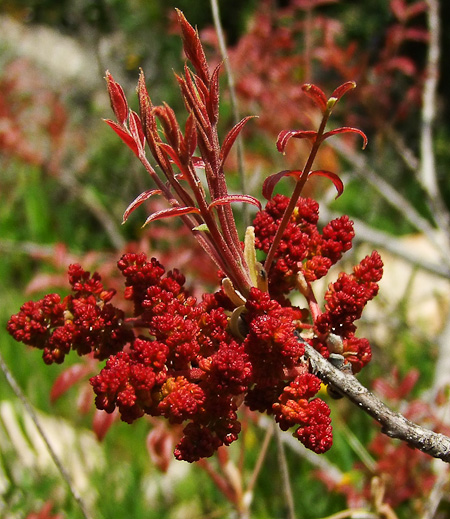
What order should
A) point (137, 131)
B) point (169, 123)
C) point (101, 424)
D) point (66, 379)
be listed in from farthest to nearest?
point (66, 379), point (101, 424), point (137, 131), point (169, 123)

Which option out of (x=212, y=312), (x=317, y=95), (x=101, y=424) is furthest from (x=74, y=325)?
(x=101, y=424)

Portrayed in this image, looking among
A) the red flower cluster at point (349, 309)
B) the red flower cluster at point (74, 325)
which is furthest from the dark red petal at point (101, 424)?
the red flower cluster at point (349, 309)

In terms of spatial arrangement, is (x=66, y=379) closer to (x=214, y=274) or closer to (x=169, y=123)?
(x=214, y=274)

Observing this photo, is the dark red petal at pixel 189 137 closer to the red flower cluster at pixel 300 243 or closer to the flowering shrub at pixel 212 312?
the flowering shrub at pixel 212 312

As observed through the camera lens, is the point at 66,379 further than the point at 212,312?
Yes

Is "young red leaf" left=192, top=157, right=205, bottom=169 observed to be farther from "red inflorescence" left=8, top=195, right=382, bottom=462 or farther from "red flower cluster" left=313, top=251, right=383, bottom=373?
"red flower cluster" left=313, top=251, right=383, bottom=373

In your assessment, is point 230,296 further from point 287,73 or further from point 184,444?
point 287,73

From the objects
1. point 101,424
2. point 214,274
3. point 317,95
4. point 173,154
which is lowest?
point 101,424

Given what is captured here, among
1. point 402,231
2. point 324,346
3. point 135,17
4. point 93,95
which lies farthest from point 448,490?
point 135,17
